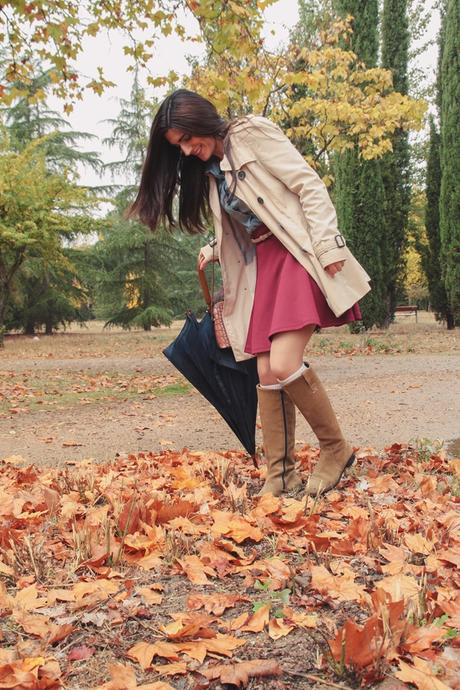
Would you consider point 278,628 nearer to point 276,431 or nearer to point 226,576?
point 226,576

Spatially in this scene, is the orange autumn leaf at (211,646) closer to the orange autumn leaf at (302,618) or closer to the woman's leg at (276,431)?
the orange autumn leaf at (302,618)

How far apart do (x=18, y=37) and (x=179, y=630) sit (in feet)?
21.9

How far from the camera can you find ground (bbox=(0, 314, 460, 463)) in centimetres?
459

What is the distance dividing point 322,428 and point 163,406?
151 inches

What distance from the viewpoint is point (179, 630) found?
1445 millimetres

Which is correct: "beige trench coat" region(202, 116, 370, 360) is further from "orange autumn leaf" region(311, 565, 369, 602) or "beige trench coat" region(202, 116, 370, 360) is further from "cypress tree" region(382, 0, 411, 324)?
"cypress tree" region(382, 0, 411, 324)

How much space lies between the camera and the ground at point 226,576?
4.30 ft

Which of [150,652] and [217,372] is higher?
[217,372]

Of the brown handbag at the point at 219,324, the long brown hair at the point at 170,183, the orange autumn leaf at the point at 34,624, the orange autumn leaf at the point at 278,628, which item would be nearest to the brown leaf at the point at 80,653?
the orange autumn leaf at the point at 34,624

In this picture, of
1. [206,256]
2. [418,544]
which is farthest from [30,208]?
[418,544]

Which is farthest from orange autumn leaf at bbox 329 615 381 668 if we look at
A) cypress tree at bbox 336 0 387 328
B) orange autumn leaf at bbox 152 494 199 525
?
cypress tree at bbox 336 0 387 328

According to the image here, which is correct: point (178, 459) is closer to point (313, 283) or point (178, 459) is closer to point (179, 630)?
point (313, 283)

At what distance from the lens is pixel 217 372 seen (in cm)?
301

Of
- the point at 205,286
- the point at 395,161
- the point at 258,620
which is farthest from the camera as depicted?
the point at 395,161
